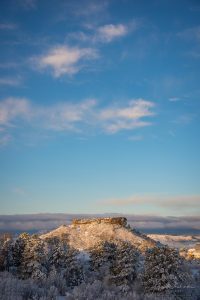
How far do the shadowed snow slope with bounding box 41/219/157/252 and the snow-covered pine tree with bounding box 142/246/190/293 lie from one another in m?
33.4

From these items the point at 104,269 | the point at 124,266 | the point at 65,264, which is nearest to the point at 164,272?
the point at 124,266

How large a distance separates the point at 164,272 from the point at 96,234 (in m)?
45.0

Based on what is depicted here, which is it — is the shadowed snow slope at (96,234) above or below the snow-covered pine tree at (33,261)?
above

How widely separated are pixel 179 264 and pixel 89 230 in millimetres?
47331

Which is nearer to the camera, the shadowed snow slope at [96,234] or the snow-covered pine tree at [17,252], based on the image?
the snow-covered pine tree at [17,252]

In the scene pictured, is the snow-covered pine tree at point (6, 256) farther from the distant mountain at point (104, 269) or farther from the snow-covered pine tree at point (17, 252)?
the snow-covered pine tree at point (17, 252)

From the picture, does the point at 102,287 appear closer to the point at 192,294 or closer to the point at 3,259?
the point at 192,294

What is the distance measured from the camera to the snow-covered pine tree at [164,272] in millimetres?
41719

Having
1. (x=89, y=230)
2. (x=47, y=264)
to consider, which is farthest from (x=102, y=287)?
(x=89, y=230)

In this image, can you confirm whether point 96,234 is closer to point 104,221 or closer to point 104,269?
point 104,221

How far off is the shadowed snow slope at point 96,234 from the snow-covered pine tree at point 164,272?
110 feet

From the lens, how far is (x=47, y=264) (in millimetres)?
49625

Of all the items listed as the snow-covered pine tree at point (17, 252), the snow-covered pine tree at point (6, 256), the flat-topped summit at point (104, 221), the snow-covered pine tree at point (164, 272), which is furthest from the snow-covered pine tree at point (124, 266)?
the flat-topped summit at point (104, 221)

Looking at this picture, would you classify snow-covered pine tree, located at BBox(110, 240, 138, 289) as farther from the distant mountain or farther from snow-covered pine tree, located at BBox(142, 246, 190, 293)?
snow-covered pine tree, located at BBox(142, 246, 190, 293)
